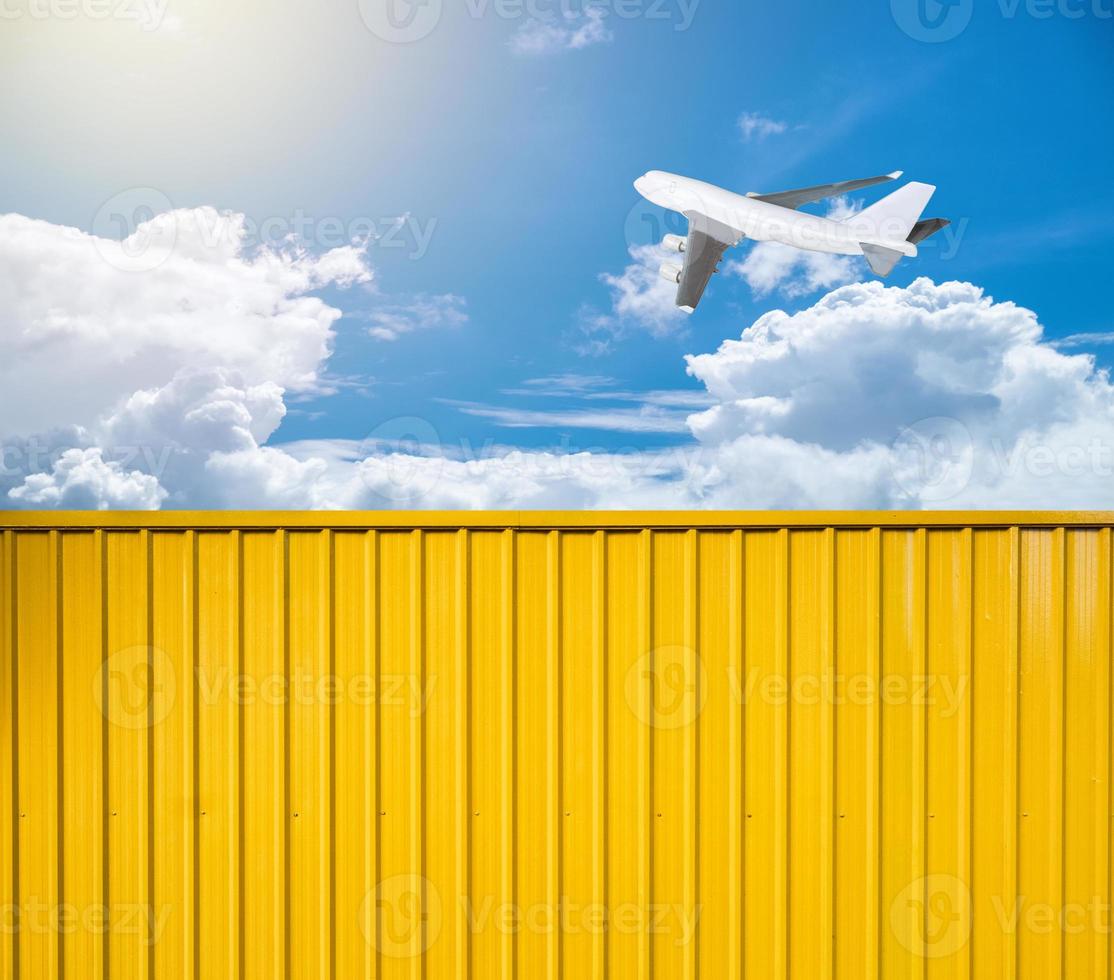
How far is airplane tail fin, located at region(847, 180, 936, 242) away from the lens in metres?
5.75

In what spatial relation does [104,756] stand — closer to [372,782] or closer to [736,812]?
[372,782]

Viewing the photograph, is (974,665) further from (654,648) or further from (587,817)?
(587,817)

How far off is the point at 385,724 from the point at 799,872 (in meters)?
1.97

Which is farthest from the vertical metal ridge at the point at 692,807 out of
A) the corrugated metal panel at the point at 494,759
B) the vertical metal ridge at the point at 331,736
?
the vertical metal ridge at the point at 331,736

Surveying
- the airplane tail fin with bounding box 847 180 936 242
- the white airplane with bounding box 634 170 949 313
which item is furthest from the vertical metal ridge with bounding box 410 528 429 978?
the airplane tail fin with bounding box 847 180 936 242

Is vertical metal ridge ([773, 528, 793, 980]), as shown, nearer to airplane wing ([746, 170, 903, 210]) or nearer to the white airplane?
the white airplane

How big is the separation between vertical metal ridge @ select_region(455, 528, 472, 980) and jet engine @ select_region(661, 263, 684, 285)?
401 centimetres

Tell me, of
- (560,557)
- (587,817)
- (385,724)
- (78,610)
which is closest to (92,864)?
(78,610)

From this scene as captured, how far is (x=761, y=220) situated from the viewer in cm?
600

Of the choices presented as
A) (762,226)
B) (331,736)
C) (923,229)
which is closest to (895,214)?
(923,229)

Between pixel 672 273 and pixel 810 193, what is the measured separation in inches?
73.2

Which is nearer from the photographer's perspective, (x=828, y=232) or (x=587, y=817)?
(x=587, y=817)

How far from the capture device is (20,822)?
276 centimetres

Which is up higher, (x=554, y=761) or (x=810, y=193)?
(x=810, y=193)
